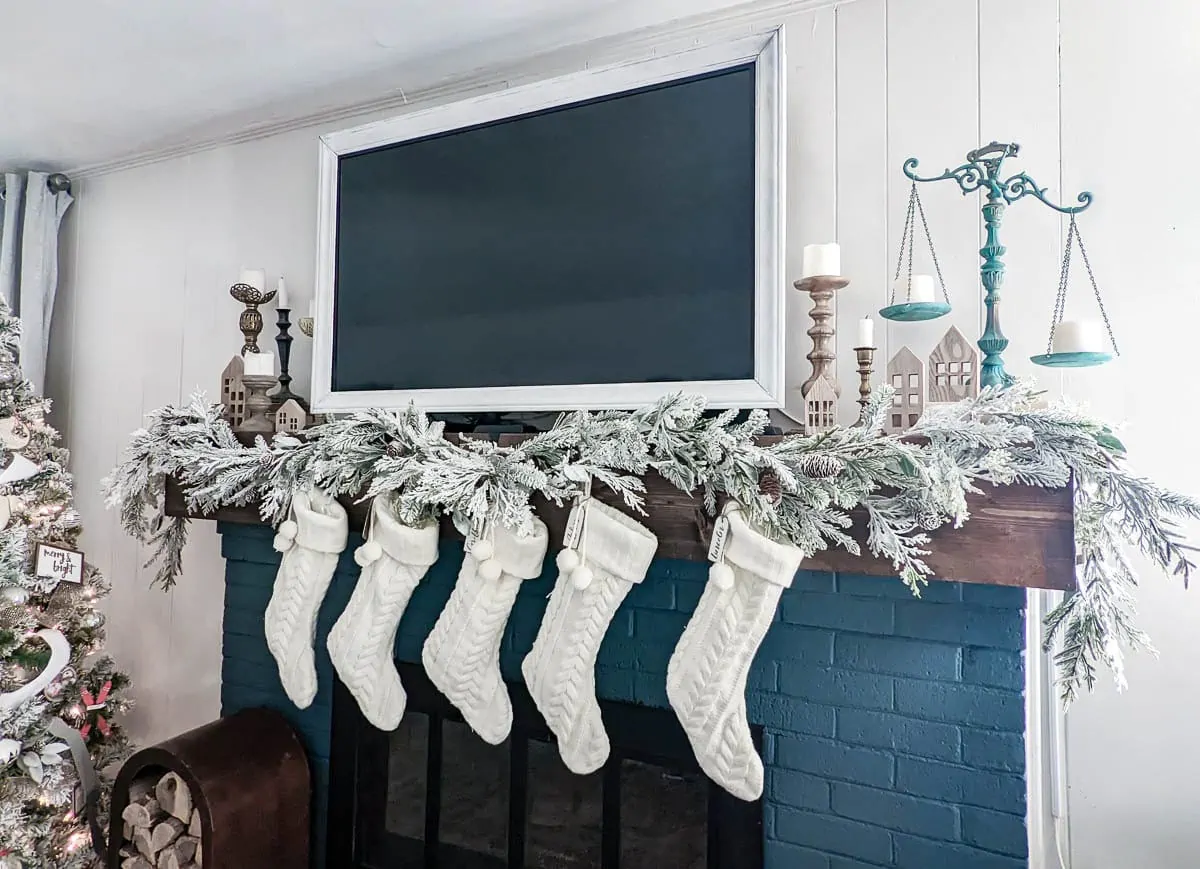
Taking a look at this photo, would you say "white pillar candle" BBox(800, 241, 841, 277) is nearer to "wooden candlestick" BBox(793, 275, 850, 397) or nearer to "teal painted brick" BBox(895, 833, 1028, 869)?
"wooden candlestick" BBox(793, 275, 850, 397)

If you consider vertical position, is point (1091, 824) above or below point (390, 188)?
below

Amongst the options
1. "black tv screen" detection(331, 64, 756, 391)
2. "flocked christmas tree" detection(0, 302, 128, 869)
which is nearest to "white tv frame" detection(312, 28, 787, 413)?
"black tv screen" detection(331, 64, 756, 391)

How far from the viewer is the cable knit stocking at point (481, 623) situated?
134 cm

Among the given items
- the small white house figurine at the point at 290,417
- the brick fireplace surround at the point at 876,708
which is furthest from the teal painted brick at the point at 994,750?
the small white house figurine at the point at 290,417

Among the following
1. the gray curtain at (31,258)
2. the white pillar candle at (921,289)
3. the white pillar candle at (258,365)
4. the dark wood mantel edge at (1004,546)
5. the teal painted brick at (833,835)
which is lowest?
the teal painted brick at (833,835)

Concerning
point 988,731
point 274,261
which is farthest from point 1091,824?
point 274,261

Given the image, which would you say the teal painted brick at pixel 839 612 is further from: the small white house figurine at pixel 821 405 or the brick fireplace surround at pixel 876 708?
the small white house figurine at pixel 821 405

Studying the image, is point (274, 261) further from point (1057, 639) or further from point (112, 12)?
point (1057, 639)

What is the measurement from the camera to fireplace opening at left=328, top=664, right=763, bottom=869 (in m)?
1.46

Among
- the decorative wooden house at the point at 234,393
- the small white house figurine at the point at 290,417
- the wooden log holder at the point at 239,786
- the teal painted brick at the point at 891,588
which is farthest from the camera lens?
the decorative wooden house at the point at 234,393

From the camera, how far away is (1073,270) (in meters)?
1.31

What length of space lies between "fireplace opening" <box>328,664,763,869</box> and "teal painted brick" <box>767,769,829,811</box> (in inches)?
1.9

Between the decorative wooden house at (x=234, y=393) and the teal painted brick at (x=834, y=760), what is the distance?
1427 millimetres

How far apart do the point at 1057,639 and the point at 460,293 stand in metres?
1.32
